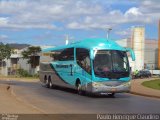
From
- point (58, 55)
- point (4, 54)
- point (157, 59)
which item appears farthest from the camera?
point (157, 59)

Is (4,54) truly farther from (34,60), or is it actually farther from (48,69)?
(48,69)

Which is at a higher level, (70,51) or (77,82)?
(70,51)

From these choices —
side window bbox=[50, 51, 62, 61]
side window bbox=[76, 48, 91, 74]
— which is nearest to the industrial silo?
side window bbox=[50, 51, 62, 61]

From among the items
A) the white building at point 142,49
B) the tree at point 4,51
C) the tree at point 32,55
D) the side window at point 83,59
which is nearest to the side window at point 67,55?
the side window at point 83,59

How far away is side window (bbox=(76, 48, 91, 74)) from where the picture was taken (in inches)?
1071

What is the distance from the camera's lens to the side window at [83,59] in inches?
1071

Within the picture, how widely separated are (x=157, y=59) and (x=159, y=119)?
112 meters

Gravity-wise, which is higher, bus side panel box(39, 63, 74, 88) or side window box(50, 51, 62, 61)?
side window box(50, 51, 62, 61)

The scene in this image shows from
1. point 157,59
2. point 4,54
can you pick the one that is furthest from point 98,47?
point 157,59

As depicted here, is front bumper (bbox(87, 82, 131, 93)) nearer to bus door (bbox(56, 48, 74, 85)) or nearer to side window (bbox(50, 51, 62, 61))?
bus door (bbox(56, 48, 74, 85))

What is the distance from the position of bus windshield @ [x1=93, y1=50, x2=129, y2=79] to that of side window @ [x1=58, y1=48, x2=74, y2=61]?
3862 mm

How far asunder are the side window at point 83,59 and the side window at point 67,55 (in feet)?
4.18

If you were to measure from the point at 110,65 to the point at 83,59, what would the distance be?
2.04 metres

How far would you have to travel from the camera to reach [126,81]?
88.4 feet
